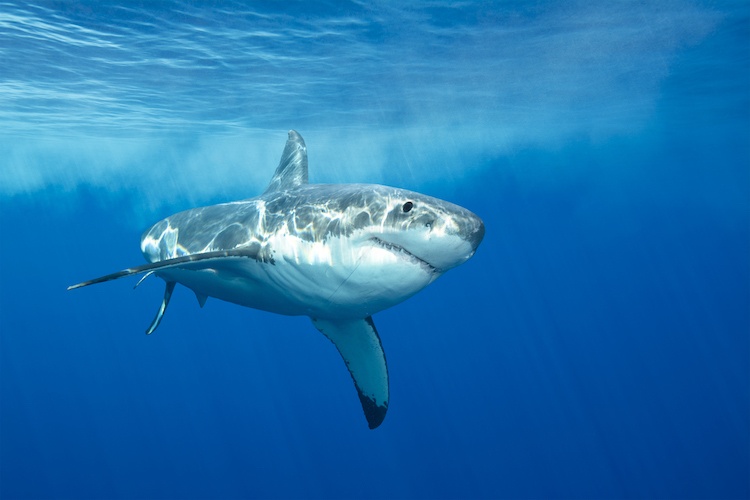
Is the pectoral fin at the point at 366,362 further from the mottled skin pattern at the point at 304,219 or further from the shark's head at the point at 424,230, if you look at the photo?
the shark's head at the point at 424,230

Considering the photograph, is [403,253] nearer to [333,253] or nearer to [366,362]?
[333,253]

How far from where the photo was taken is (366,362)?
→ 20.4 feet

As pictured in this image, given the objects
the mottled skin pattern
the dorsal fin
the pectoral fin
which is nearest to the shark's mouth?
Result: the mottled skin pattern

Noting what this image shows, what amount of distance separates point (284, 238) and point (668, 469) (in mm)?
37396

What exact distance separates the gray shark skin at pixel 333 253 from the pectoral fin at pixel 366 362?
0.01 meters

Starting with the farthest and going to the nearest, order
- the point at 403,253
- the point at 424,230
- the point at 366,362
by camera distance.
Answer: the point at 366,362 < the point at 403,253 < the point at 424,230

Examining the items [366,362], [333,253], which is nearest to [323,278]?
[333,253]

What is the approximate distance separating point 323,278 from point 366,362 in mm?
2396

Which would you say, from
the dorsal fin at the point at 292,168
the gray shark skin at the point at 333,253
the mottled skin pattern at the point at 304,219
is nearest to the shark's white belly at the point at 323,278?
the gray shark skin at the point at 333,253

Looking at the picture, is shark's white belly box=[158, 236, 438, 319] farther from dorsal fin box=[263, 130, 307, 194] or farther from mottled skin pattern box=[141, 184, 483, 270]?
dorsal fin box=[263, 130, 307, 194]

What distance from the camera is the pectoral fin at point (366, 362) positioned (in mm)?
6043

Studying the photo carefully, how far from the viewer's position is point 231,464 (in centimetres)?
2777

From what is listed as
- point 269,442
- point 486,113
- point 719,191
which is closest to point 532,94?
point 486,113

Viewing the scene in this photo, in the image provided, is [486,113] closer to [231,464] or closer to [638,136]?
[638,136]
